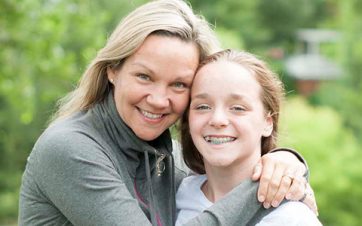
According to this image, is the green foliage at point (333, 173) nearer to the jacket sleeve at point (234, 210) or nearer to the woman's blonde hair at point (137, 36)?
the woman's blonde hair at point (137, 36)

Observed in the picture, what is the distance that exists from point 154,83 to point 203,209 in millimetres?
550

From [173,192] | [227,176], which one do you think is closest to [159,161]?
[173,192]

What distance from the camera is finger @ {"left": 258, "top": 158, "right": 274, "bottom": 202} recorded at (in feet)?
8.35

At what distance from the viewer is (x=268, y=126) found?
Result: 291 centimetres

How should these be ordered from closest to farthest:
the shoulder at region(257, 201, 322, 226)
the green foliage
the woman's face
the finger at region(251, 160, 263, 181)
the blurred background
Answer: the shoulder at region(257, 201, 322, 226), the finger at region(251, 160, 263, 181), the woman's face, the blurred background, the green foliage

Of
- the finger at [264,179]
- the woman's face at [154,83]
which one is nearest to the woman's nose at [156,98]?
the woman's face at [154,83]

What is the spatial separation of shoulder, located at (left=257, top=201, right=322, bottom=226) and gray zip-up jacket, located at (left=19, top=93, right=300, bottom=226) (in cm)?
6

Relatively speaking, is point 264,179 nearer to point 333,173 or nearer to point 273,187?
point 273,187

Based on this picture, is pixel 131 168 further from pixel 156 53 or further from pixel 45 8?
pixel 45 8

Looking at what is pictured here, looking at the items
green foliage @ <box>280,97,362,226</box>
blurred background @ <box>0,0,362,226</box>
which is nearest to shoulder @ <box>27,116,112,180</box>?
blurred background @ <box>0,0,362,226</box>

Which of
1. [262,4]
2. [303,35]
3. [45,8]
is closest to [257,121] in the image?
[45,8]

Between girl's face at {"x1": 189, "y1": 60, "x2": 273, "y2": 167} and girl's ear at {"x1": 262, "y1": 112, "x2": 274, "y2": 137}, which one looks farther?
girl's ear at {"x1": 262, "y1": 112, "x2": 274, "y2": 137}

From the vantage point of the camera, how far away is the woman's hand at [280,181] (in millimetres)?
2533

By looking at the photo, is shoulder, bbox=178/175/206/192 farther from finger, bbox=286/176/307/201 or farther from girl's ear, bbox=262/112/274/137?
finger, bbox=286/176/307/201
